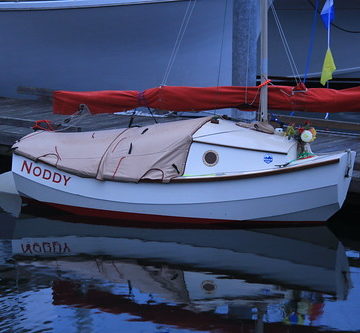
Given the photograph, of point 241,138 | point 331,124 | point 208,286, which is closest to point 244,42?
point 241,138

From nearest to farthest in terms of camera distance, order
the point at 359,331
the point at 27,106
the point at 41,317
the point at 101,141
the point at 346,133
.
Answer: the point at 359,331
the point at 41,317
the point at 101,141
the point at 346,133
the point at 27,106

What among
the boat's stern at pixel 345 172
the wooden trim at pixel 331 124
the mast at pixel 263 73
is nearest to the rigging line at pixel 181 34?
the wooden trim at pixel 331 124

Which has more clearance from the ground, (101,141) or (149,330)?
(101,141)

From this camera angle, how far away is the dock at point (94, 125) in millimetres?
14184

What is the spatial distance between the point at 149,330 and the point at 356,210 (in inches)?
214

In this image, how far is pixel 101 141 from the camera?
13.1 m

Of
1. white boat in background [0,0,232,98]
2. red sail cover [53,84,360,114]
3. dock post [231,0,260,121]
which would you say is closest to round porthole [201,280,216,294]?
red sail cover [53,84,360,114]

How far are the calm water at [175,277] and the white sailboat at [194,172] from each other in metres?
0.34

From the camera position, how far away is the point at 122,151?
41.6 ft

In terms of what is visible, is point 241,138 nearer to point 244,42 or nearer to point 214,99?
point 214,99

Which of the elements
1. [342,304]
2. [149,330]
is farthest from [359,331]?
[149,330]

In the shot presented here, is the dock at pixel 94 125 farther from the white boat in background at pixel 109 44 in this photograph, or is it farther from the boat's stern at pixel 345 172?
the white boat in background at pixel 109 44

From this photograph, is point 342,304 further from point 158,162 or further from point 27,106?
point 27,106

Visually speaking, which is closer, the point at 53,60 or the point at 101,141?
the point at 101,141
